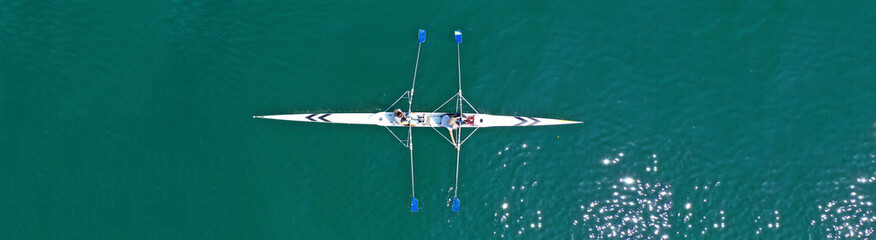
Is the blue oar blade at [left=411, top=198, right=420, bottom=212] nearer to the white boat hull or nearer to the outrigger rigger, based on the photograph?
the outrigger rigger

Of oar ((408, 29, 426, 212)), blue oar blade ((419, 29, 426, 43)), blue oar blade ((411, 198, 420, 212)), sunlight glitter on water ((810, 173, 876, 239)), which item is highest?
blue oar blade ((419, 29, 426, 43))

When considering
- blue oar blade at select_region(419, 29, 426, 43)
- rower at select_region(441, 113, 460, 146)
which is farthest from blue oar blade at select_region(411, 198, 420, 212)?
blue oar blade at select_region(419, 29, 426, 43)

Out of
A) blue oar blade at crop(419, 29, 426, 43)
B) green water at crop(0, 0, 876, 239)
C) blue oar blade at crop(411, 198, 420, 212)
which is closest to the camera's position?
green water at crop(0, 0, 876, 239)

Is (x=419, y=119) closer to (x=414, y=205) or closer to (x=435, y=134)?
(x=435, y=134)

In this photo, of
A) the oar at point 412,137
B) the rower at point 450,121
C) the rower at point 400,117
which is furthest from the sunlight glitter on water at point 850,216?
the rower at point 400,117

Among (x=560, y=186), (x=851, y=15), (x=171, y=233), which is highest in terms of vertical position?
(x=851, y=15)

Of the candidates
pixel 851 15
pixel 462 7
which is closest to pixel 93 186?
pixel 462 7

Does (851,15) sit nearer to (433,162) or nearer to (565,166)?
(565,166)
